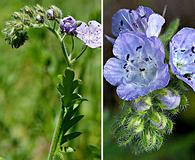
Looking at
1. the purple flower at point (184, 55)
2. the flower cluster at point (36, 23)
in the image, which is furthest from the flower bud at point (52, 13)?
the purple flower at point (184, 55)

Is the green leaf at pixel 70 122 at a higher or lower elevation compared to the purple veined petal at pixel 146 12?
lower

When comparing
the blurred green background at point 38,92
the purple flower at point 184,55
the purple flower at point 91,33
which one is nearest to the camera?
the purple flower at point 184,55

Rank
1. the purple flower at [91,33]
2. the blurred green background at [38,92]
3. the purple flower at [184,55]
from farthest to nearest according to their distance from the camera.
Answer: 1. the blurred green background at [38,92]
2. the purple flower at [91,33]
3. the purple flower at [184,55]

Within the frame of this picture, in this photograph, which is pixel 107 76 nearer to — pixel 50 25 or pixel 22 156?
pixel 50 25

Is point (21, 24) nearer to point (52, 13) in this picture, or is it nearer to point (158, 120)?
point (52, 13)

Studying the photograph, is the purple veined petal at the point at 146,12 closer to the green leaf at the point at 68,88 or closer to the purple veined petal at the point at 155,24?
the purple veined petal at the point at 155,24

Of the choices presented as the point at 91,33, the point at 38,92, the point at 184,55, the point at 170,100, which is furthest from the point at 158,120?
the point at 38,92

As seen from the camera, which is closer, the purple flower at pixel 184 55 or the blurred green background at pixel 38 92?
the purple flower at pixel 184 55
